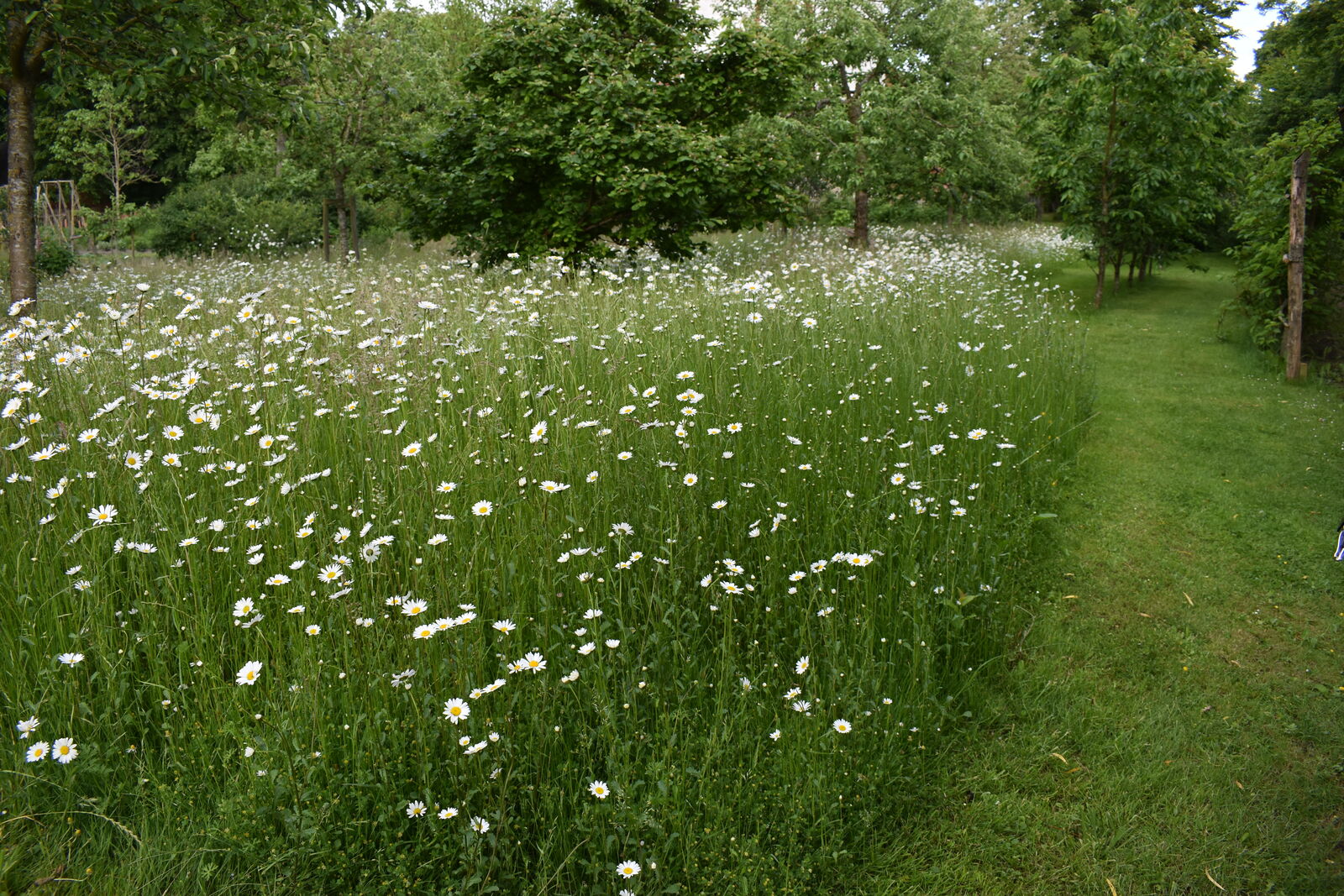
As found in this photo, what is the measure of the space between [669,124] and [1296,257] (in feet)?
24.6

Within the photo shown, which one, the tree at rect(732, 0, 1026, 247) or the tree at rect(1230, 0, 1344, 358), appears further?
the tree at rect(732, 0, 1026, 247)

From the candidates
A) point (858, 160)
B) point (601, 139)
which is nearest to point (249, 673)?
point (601, 139)

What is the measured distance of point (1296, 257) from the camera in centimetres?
926

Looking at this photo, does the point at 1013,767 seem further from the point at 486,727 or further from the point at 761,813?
the point at 486,727

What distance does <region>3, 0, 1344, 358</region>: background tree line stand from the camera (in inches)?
327

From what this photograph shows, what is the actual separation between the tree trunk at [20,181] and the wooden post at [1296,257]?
1278 centimetres

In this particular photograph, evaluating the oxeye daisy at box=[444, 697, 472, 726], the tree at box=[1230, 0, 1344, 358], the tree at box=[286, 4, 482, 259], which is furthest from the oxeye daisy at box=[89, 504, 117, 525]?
the tree at box=[286, 4, 482, 259]

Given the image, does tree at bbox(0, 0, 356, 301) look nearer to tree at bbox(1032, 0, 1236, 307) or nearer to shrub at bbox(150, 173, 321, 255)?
shrub at bbox(150, 173, 321, 255)

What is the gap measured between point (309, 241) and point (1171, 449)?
20686mm

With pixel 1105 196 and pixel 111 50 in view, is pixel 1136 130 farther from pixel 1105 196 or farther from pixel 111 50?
pixel 111 50

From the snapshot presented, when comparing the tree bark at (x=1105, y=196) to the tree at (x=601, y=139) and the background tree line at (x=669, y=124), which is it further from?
the tree at (x=601, y=139)

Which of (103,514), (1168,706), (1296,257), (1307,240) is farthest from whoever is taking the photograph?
(1307,240)

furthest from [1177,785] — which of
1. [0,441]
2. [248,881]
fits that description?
[0,441]

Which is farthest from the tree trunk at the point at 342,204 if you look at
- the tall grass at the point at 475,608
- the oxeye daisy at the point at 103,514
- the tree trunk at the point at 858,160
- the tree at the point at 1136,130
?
the oxeye daisy at the point at 103,514
